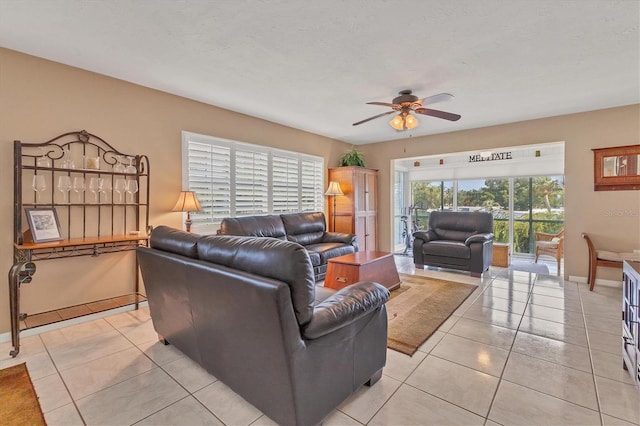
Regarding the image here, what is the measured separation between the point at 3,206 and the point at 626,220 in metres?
7.31

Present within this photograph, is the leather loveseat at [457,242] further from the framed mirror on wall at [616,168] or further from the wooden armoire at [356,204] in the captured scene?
the framed mirror on wall at [616,168]

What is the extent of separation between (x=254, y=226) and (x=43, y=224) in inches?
90.6

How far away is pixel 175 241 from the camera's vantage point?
90.2 inches

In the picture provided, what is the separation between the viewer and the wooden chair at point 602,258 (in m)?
3.99

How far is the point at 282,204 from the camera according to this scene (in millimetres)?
5445

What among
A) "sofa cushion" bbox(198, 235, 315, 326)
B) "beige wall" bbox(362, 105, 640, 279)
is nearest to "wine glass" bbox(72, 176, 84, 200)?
"sofa cushion" bbox(198, 235, 315, 326)

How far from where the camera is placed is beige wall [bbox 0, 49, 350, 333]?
2783 mm

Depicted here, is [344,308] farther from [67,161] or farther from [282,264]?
[67,161]

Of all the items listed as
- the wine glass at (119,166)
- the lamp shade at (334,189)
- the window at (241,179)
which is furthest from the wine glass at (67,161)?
the lamp shade at (334,189)

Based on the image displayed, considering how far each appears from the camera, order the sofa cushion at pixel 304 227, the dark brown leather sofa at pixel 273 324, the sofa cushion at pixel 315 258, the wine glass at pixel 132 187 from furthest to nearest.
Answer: the sofa cushion at pixel 304 227 < the sofa cushion at pixel 315 258 < the wine glass at pixel 132 187 < the dark brown leather sofa at pixel 273 324

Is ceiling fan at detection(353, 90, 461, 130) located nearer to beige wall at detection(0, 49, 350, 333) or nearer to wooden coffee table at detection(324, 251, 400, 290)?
wooden coffee table at detection(324, 251, 400, 290)

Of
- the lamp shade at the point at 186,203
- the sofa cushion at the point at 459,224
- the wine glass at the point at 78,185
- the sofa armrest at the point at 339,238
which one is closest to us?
the wine glass at the point at 78,185

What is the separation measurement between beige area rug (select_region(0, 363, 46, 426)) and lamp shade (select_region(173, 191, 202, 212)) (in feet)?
6.35

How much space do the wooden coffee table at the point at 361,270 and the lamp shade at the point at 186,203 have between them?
72.0 inches
